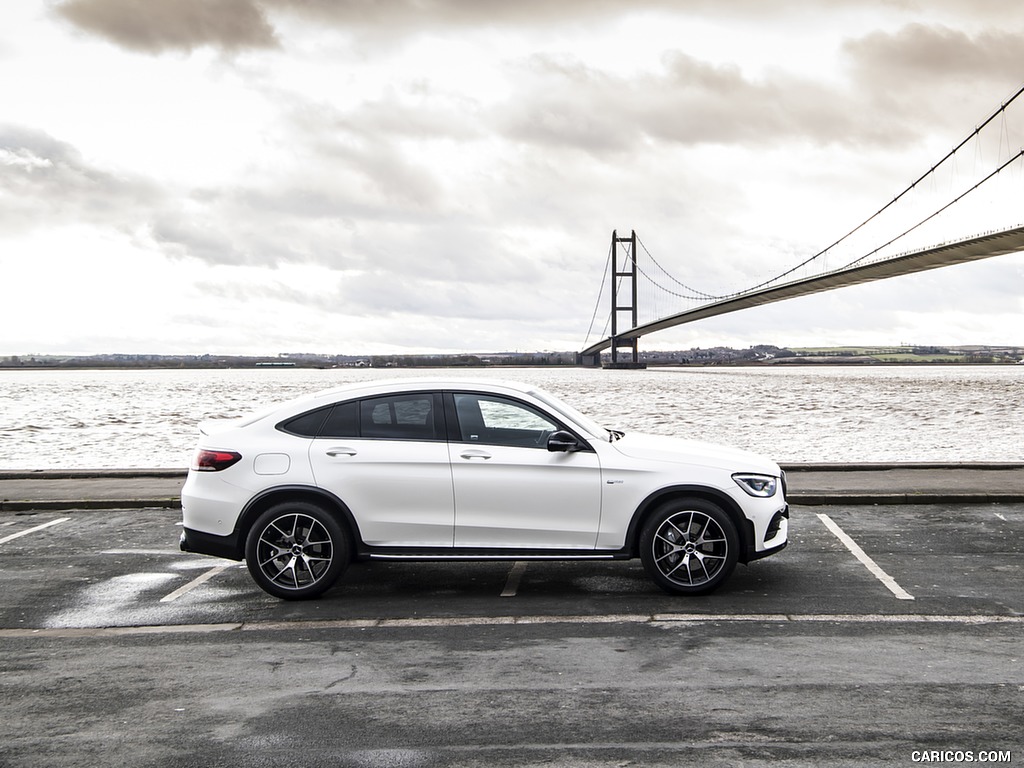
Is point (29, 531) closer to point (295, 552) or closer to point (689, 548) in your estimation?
point (295, 552)

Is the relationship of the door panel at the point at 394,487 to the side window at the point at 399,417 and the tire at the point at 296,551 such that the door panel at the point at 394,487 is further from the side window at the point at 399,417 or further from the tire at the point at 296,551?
the tire at the point at 296,551

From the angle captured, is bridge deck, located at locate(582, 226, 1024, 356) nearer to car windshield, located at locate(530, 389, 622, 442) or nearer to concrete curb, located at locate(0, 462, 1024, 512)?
concrete curb, located at locate(0, 462, 1024, 512)

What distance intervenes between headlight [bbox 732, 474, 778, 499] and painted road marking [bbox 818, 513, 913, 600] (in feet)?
3.72

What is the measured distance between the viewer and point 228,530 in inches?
265

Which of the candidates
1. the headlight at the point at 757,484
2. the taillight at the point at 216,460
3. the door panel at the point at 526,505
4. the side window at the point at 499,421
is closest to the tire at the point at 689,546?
the headlight at the point at 757,484

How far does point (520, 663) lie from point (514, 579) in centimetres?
219

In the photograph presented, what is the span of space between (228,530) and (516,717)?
10.2 feet

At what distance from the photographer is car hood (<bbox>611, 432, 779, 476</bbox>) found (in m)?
6.78

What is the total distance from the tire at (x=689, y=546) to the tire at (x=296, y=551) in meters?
2.16

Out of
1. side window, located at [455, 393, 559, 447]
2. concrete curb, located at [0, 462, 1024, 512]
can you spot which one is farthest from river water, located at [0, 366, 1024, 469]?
side window, located at [455, 393, 559, 447]

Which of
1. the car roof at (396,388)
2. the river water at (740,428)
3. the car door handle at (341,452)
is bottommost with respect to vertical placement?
the river water at (740,428)

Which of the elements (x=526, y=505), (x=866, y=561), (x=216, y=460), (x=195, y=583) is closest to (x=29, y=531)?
(x=195, y=583)

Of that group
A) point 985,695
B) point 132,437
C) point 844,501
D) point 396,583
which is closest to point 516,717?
point 985,695

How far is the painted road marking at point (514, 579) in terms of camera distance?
23.1 ft
